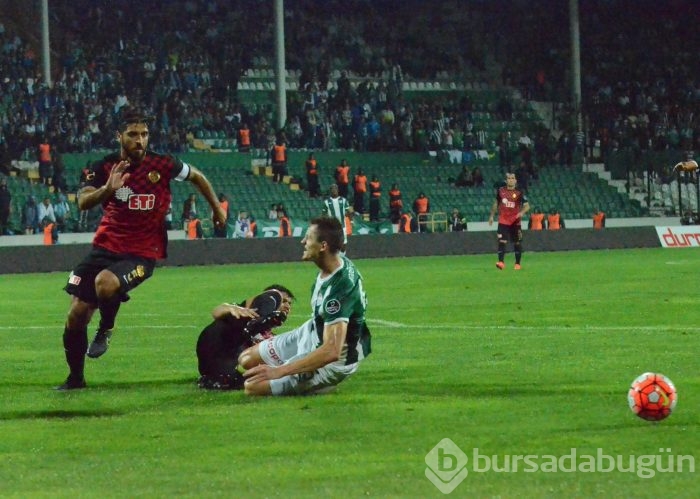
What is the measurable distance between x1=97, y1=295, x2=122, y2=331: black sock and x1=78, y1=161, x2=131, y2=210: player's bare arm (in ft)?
2.47

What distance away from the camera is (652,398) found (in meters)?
8.01

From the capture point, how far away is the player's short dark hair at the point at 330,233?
365 inches

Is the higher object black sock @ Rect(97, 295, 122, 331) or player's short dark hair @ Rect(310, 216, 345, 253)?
player's short dark hair @ Rect(310, 216, 345, 253)

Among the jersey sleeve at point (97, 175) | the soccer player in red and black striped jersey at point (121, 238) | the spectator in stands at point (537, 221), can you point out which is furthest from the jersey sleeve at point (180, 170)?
the spectator in stands at point (537, 221)

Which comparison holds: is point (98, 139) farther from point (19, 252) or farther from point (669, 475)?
point (669, 475)

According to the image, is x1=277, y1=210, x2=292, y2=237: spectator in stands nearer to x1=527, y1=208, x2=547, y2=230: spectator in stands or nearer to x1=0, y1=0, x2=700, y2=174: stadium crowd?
x1=0, y1=0, x2=700, y2=174: stadium crowd

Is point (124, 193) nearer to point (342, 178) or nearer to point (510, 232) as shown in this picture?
point (510, 232)

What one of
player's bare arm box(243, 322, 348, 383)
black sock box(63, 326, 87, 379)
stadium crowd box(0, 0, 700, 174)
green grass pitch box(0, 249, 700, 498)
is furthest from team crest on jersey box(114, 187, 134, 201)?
stadium crowd box(0, 0, 700, 174)

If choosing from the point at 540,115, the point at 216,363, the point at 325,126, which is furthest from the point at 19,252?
the point at 540,115

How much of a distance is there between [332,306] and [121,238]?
2.16 metres

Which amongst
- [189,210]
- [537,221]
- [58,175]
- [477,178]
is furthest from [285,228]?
[477,178]

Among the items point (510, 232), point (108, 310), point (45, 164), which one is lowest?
point (108, 310)

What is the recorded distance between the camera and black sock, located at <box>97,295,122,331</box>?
10.3 meters

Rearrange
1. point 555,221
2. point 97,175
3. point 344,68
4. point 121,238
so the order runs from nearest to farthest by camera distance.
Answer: point 97,175, point 121,238, point 555,221, point 344,68
